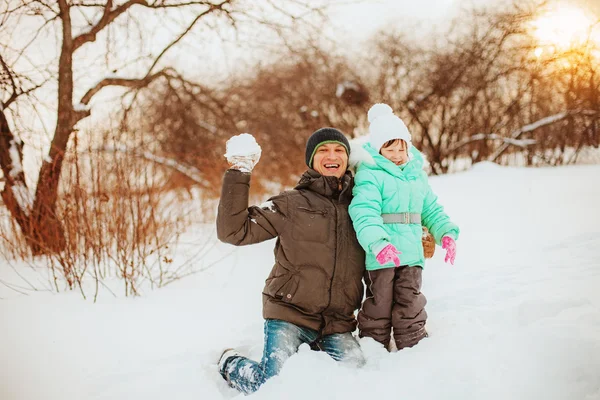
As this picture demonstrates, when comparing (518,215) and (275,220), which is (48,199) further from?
(518,215)

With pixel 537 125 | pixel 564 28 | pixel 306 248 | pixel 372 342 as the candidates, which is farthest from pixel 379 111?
pixel 537 125

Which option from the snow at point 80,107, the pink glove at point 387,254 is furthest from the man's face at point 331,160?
the snow at point 80,107

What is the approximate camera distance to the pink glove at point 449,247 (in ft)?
7.54

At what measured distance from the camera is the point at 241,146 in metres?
2.10

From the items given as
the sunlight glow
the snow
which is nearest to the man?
the snow

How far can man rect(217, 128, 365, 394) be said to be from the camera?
2.05m

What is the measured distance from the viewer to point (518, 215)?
4.58 m

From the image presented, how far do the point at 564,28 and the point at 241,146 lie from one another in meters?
6.67

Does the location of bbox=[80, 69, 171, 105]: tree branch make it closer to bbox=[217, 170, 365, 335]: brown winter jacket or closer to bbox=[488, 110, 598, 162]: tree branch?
bbox=[217, 170, 365, 335]: brown winter jacket

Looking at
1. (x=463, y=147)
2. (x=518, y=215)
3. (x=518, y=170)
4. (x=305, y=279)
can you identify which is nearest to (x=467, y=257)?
(x=518, y=215)

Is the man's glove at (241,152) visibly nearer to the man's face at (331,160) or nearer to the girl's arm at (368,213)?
the man's face at (331,160)

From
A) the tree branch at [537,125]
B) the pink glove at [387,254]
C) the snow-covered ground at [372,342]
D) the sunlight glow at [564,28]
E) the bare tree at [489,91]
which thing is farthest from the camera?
the bare tree at [489,91]

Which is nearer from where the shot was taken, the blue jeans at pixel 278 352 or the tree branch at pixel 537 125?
the blue jeans at pixel 278 352

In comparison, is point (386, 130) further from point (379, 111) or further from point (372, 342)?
point (372, 342)
